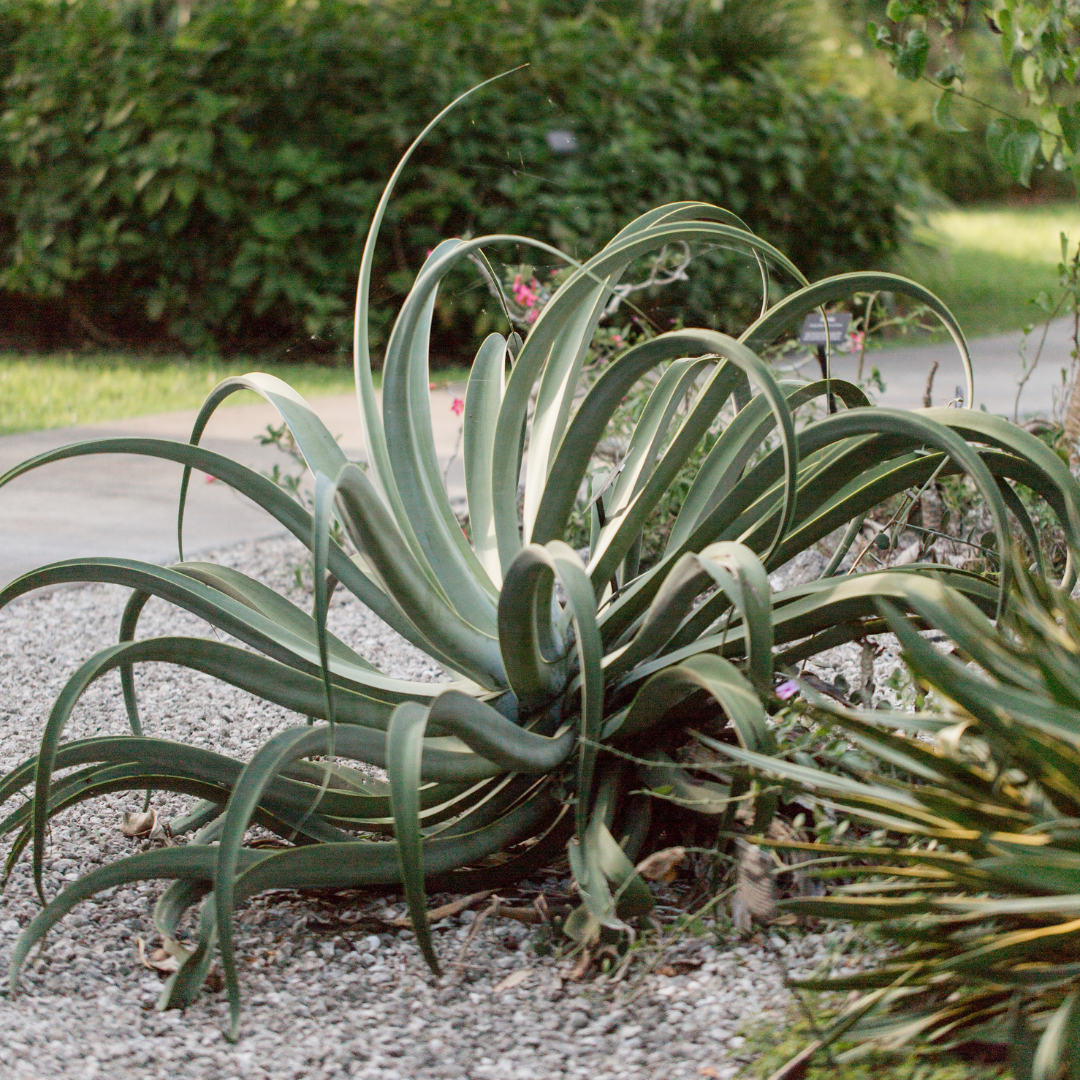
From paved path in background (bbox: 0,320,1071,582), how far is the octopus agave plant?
2344 mm

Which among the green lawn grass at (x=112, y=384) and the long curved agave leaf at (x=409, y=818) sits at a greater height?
the long curved agave leaf at (x=409, y=818)

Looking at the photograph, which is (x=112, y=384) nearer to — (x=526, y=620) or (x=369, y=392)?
(x=369, y=392)

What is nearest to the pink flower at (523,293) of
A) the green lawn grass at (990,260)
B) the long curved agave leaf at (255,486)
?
the long curved agave leaf at (255,486)

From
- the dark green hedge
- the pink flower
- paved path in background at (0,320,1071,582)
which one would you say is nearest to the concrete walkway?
paved path in background at (0,320,1071,582)

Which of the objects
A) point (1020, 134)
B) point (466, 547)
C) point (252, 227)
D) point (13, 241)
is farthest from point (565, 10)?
point (466, 547)

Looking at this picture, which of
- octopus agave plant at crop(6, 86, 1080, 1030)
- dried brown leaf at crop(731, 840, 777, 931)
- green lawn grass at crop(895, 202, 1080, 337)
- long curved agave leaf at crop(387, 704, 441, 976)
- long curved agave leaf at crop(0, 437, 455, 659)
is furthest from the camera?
green lawn grass at crop(895, 202, 1080, 337)

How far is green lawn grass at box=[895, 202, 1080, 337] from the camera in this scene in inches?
439

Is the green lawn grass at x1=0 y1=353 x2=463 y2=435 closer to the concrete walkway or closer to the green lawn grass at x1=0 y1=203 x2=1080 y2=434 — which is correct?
the green lawn grass at x1=0 y1=203 x2=1080 y2=434

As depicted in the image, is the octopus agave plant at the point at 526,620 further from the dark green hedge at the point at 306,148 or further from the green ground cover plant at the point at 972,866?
the dark green hedge at the point at 306,148

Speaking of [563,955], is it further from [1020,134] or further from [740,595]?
[1020,134]

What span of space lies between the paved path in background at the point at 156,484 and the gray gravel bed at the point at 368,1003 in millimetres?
2487

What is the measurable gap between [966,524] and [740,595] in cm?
238

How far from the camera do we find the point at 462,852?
2.10 m

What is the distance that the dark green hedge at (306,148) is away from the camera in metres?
8.62
